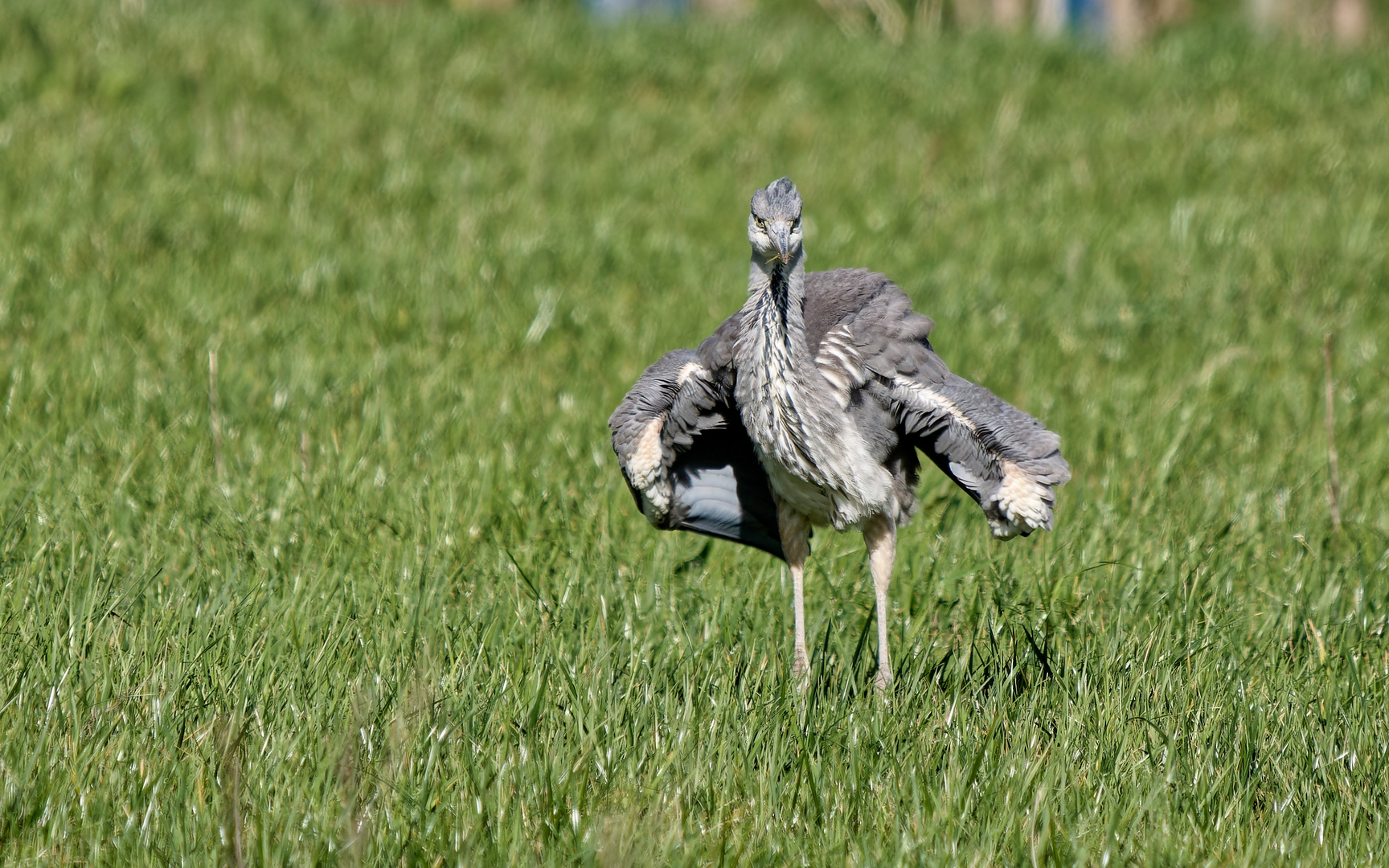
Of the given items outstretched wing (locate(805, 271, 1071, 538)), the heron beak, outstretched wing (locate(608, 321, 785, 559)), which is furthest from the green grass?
the heron beak

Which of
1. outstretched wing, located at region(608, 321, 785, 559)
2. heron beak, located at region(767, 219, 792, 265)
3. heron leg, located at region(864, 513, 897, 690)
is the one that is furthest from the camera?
heron leg, located at region(864, 513, 897, 690)

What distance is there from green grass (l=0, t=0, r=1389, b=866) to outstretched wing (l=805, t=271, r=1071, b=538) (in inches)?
21.8

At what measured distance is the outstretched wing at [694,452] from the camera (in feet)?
12.0

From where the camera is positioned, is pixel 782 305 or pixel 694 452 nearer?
pixel 782 305

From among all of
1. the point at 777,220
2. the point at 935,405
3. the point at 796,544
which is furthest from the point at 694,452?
the point at 777,220

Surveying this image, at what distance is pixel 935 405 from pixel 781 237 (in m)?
0.64

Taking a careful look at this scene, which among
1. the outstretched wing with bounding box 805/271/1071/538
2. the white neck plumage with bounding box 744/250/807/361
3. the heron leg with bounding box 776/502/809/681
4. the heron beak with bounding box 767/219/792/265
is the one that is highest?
the heron beak with bounding box 767/219/792/265

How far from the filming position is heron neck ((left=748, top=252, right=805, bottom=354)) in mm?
3445

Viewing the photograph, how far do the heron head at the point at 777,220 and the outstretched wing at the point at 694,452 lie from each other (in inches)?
16.7

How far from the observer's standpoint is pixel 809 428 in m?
3.43

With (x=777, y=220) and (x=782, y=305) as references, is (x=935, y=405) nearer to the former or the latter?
(x=782, y=305)

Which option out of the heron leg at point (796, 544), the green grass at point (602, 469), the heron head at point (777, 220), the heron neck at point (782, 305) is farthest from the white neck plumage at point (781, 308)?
the green grass at point (602, 469)

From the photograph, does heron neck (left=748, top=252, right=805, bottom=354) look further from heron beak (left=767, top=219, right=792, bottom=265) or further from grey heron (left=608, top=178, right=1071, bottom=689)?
heron beak (left=767, top=219, right=792, bottom=265)

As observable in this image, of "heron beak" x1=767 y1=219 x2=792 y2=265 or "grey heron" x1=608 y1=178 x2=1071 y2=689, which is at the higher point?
"heron beak" x1=767 y1=219 x2=792 y2=265
